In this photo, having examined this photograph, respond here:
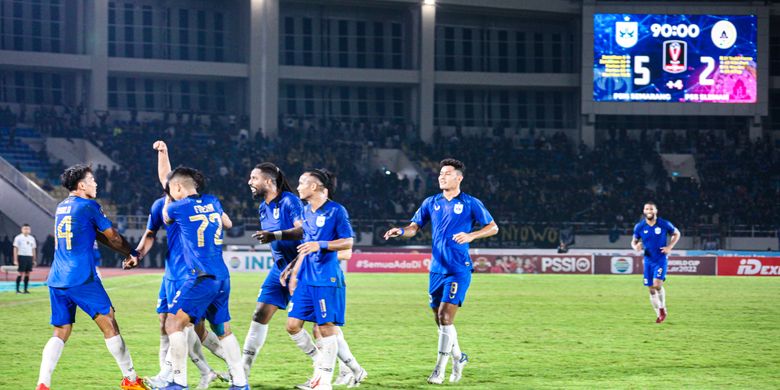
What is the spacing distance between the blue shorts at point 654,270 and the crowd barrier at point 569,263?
2341 centimetres

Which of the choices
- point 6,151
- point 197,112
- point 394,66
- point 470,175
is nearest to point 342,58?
point 394,66

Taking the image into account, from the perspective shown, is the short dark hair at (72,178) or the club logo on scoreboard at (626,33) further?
the club logo on scoreboard at (626,33)

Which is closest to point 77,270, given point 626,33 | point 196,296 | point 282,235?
point 196,296

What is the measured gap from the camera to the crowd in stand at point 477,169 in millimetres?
54719

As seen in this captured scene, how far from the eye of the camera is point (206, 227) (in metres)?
10.6

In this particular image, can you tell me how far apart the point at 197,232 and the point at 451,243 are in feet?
12.5

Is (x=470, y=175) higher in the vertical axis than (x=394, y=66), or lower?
lower

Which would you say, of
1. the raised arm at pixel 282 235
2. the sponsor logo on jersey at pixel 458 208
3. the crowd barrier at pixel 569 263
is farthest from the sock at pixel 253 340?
the crowd barrier at pixel 569 263

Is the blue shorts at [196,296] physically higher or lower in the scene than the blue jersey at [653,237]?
higher

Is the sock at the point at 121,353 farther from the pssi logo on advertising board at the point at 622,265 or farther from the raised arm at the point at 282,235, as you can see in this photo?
the pssi logo on advertising board at the point at 622,265

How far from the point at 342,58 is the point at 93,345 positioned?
52.7m

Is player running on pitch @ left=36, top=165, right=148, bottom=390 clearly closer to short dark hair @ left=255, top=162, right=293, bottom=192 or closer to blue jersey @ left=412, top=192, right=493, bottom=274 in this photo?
short dark hair @ left=255, top=162, right=293, bottom=192

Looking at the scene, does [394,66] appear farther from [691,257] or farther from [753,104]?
[691,257]

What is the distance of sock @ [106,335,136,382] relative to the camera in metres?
11.0
